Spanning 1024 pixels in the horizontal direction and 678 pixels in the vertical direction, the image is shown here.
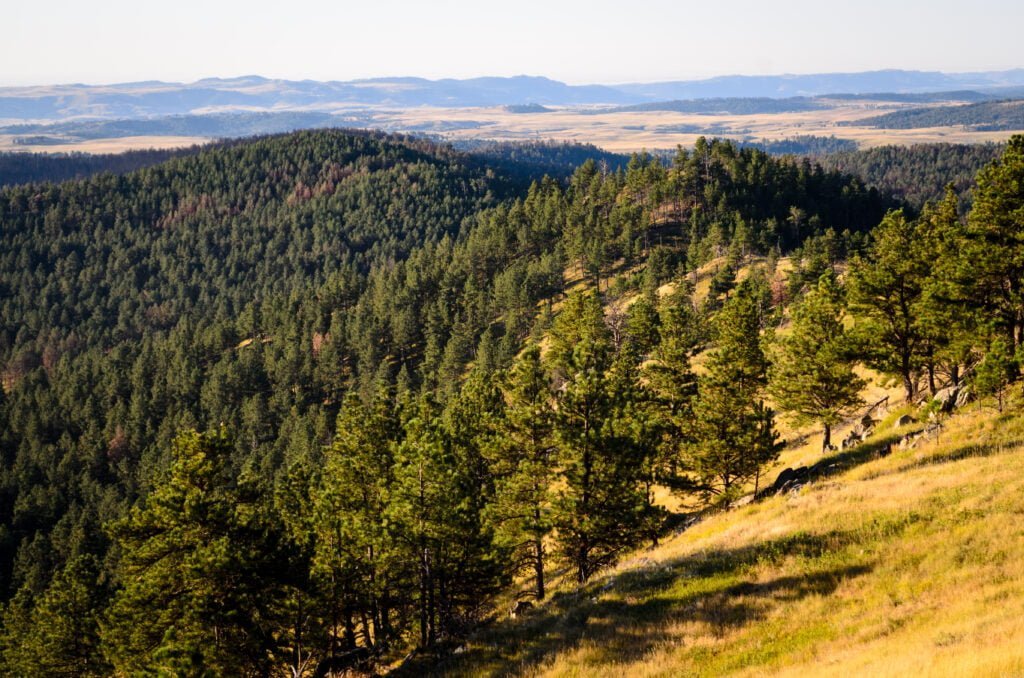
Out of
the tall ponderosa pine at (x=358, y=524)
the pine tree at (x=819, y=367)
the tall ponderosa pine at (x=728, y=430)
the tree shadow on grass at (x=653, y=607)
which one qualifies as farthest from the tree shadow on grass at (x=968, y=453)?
the tall ponderosa pine at (x=358, y=524)

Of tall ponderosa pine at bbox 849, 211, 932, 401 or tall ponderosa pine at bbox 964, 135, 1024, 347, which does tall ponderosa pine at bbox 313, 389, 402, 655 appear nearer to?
tall ponderosa pine at bbox 849, 211, 932, 401

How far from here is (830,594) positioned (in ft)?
63.1

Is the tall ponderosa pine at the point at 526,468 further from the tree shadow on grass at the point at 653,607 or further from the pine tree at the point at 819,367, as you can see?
the pine tree at the point at 819,367

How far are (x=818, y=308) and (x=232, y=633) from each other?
3365 cm

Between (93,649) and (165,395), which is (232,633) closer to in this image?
(93,649)

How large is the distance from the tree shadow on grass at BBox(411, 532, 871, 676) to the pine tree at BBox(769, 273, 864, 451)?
48.4 ft

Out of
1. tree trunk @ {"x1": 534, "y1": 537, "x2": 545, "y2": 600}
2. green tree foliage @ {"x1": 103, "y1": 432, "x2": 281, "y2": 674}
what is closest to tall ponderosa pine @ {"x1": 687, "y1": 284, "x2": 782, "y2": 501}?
tree trunk @ {"x1": 534, "y1": 537, "x2": 545, "y2": 600}

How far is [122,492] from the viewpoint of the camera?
4476 inches

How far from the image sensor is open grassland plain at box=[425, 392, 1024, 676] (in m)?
15.1

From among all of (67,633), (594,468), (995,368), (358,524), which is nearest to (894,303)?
(995,368)

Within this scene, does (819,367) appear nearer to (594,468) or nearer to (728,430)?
(728,430)

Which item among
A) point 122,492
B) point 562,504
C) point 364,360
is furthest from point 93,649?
point 122,492

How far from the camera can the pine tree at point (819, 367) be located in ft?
117

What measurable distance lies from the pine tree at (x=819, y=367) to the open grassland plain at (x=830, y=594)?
20.4ft
